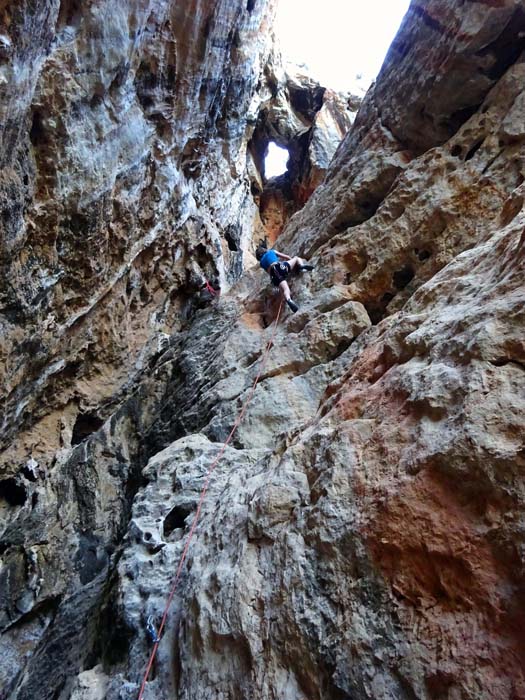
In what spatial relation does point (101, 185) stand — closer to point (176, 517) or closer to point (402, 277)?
point (402, 277)

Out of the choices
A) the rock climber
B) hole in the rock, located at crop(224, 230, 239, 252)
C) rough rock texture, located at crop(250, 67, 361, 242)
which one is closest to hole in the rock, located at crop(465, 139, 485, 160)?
the rock climber

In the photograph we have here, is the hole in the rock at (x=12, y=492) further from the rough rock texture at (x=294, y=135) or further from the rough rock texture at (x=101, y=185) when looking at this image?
the rough rock texture at (x=294, y=135)

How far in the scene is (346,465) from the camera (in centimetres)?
304

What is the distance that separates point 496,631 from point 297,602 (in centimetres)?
111

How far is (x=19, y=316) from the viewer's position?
6.02 meters

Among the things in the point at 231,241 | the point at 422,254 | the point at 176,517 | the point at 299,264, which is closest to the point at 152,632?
the point at 176,517

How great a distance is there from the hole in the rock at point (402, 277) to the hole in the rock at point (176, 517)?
390cm

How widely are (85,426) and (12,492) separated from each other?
167 centimetres

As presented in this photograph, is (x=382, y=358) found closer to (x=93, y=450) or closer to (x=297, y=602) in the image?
(x=297, y=602)

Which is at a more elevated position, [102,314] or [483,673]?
[102,314]

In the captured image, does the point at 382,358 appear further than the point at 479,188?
No

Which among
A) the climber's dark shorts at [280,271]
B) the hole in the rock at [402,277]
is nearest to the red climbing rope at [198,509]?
the climber's dark shorts at [280,271]

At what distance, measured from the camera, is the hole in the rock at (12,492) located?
7.01 metres

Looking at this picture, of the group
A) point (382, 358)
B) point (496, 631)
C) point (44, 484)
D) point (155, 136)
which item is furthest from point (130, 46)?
point (496, 631)
